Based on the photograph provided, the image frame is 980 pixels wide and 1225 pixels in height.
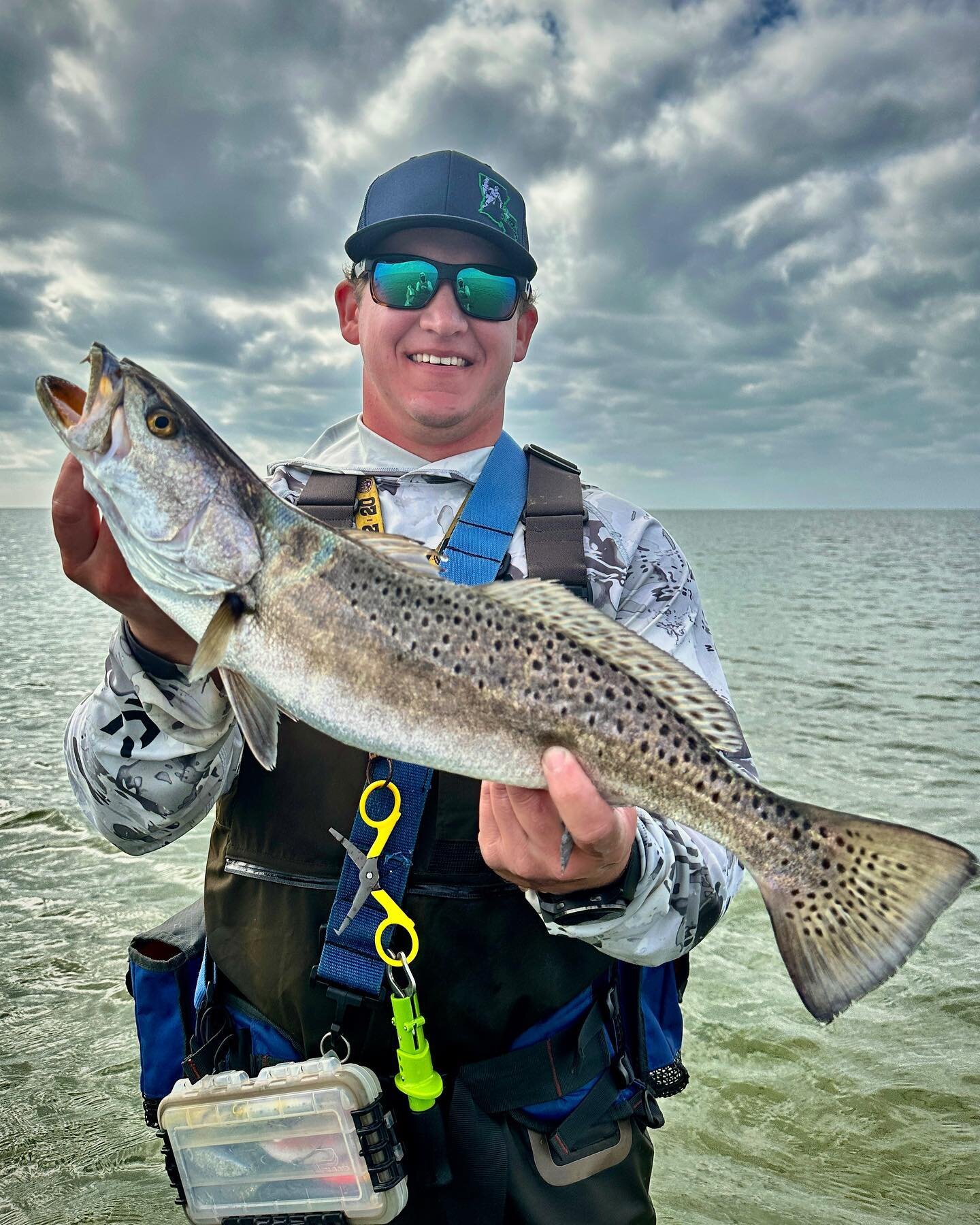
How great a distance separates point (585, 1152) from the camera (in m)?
3.12

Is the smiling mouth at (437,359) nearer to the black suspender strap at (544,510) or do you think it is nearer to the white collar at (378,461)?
the white collar at (378,461)

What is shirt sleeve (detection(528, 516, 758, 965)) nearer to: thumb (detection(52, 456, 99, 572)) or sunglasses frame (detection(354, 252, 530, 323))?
sunglasses frame (detection(354, 252, 530, 323))

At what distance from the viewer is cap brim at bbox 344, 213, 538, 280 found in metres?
3.92

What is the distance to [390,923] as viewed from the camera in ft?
9.77

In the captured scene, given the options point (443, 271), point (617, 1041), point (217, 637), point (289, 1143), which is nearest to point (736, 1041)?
point (617, 1041)

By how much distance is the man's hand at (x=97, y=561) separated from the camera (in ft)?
8.66

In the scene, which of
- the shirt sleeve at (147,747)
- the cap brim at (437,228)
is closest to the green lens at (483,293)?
the cap brim at (437,228)

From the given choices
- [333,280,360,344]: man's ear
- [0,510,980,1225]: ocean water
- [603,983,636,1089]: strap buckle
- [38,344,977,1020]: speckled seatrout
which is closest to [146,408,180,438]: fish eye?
[38,344,977,1020]: speckled seatrout

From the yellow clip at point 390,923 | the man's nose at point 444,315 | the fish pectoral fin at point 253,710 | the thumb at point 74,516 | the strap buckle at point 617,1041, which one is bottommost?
the strap buckle at point 617,1041

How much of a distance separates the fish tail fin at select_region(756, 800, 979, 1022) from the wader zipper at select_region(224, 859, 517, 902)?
3.23 feet

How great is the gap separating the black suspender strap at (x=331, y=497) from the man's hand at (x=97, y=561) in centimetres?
95

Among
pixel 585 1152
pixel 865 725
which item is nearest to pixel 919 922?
pixel 585 1152

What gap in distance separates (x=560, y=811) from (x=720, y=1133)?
3807 millimetres

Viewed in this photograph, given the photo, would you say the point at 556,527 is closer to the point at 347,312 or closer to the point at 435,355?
the point at 435,355
